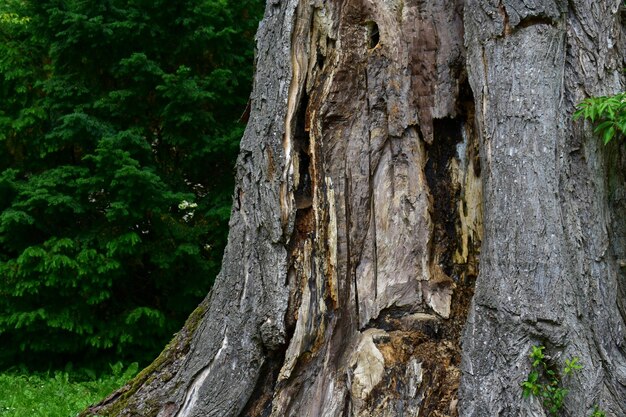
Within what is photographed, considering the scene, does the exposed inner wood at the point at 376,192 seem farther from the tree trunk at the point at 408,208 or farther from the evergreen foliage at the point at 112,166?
the evergreen foliage at the point at 112,166

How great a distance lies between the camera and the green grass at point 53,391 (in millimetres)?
5867

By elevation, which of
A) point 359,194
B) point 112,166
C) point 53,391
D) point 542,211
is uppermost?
point 112,166

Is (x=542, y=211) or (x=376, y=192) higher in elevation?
(x=376, y=192)

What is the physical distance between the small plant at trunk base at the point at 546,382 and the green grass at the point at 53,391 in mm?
3816

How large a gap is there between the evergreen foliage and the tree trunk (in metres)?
3.59

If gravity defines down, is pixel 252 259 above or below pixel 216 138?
below

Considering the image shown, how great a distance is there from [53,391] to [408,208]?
4.40 m

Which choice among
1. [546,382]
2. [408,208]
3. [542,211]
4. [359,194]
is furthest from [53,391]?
[542,211]

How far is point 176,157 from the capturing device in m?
8.55

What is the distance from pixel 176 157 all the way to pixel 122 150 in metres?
1.17

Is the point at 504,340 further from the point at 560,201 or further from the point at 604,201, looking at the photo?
the point at 604,201

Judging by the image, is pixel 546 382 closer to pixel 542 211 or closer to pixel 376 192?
→ pixel 542 211

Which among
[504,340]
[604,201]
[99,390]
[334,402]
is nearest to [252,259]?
[334,402]

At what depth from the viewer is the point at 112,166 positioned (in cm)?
745
